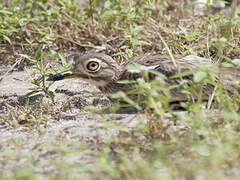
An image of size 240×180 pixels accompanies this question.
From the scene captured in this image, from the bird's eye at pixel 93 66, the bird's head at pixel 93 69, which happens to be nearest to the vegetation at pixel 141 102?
the bird's head at pixel 93 69

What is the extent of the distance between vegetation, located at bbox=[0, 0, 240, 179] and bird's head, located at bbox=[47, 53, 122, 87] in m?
0.14

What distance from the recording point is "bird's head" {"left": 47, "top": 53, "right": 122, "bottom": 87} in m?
3.83

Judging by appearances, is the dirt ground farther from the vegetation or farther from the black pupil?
the black pupil

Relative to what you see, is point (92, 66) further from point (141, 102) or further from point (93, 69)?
point (141, 102)

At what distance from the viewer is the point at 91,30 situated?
5207mm

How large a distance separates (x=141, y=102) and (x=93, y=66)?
1090mm

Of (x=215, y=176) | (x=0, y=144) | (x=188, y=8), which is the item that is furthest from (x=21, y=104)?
(x=188, y=8)

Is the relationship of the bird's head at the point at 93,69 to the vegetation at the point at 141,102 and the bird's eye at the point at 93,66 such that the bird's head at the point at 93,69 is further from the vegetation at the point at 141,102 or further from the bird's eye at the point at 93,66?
the vegetation at the point at 141,102

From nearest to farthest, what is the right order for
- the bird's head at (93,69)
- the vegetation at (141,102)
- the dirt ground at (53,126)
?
the vegetation at (141,102) < the dirt ground at (53,126) < the bird's head at (93,69)

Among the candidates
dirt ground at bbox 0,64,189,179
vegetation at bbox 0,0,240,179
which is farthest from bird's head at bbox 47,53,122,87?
dirt ground at bbox 0,64,189,179

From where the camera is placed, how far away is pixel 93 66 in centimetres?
385

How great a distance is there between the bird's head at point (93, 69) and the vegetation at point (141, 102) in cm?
14

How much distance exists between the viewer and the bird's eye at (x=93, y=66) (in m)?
3.83

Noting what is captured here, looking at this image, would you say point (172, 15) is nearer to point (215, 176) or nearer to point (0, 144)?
point (0, 144)
